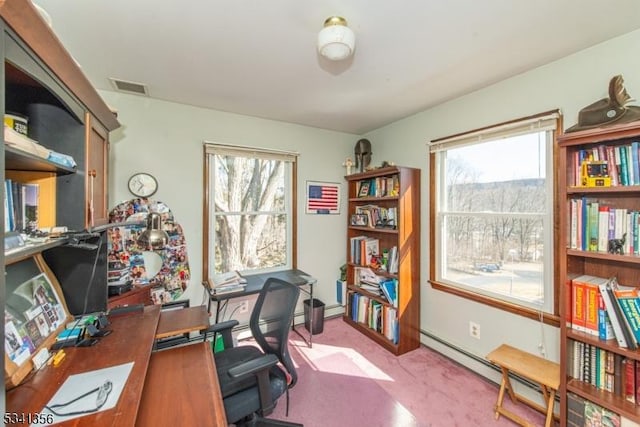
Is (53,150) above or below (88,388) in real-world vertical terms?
above

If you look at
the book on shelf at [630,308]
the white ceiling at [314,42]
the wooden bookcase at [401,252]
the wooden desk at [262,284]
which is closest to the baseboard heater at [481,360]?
the wooden bookcase at [401,252]

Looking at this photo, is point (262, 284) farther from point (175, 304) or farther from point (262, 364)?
point (262, 364)

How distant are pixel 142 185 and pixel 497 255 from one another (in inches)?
125

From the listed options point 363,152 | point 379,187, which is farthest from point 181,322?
point 363,152

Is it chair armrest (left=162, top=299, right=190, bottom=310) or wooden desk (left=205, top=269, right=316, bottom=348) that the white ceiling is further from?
chair armrest (left=162, top=299, right=190, bottom=310)

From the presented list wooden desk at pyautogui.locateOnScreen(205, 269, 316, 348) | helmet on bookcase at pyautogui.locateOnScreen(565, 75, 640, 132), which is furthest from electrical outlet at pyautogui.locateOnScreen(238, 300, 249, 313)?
helmet on bookcase at pyautogui.locateOnScreen(565, 75, 640, 132)

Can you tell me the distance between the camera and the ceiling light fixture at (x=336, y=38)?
1.36 meters

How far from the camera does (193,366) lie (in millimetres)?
1370

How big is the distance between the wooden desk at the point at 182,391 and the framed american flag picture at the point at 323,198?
7.10ft

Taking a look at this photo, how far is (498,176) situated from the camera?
7.46ft

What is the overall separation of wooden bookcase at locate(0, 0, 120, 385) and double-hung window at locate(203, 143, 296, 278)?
3.80 feet

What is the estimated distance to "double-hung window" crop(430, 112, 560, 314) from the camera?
1.99m

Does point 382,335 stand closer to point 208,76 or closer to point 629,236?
point 629,236

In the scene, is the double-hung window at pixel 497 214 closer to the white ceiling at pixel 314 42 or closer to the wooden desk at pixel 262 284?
the white ceiling at pixel 314 42
